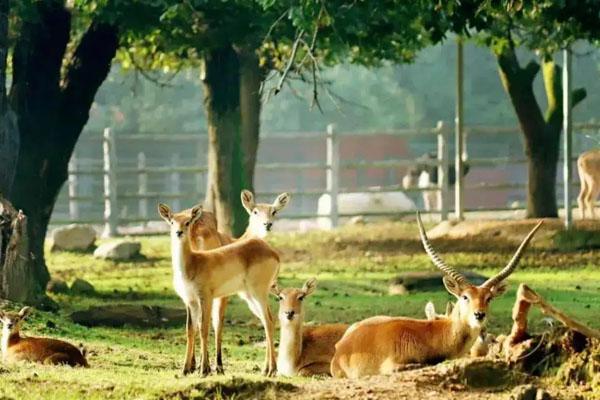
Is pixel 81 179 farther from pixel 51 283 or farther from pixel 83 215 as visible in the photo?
pixel 51 283

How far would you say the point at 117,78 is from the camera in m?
55.6

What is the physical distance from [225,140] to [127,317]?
7.92 metres

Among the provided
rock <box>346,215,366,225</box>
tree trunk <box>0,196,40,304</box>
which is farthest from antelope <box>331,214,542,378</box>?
rock <box>346,215,366,225</box>

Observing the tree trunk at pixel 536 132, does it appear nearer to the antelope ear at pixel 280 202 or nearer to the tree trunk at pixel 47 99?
the tree trunk at pixel 47 99

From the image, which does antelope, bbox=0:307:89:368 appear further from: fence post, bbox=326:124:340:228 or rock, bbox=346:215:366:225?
rock, bbox=346:215:366:225

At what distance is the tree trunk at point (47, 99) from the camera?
66.3 ft

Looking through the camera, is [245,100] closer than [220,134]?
No

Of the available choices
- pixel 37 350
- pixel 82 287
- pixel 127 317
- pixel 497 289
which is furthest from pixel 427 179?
pixel 497 289

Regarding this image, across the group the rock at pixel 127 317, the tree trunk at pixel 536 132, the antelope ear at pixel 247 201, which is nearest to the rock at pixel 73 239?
the tree trunk at pixel 536 132

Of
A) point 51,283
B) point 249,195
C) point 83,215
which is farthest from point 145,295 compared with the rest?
point 83,215

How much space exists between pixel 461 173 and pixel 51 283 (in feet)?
31.7

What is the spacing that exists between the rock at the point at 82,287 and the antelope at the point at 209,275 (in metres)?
9.24

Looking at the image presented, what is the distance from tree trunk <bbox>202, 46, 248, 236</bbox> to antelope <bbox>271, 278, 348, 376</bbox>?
11761 mm

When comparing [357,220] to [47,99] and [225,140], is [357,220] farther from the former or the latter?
[47,99]
